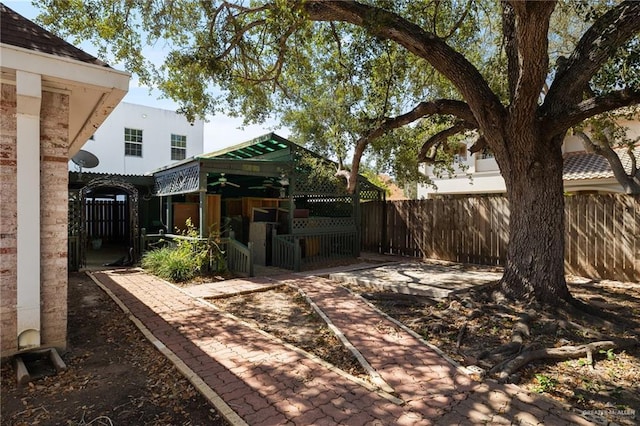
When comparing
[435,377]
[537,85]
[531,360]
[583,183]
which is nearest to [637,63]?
[537,85]

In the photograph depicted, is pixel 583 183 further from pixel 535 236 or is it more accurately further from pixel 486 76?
pixel 535 236

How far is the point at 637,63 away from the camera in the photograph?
6.25 meters

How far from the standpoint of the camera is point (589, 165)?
16.6m

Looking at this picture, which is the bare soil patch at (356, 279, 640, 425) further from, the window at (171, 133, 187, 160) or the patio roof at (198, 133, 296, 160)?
the window at (171, 133, 187, 160)

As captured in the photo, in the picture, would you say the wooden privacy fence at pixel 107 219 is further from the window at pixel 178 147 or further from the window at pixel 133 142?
the window at pixel 178 147

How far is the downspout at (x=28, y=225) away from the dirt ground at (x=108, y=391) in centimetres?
48

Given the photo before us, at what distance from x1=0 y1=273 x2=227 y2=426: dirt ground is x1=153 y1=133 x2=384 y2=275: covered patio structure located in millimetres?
4915

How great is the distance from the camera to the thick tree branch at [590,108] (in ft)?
16.9

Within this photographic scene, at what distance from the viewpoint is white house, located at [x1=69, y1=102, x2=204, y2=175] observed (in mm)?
16609

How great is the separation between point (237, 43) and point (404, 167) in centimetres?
594

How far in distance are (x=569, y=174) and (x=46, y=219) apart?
61.9 feet

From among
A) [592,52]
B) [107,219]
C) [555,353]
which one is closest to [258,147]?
[592,52]

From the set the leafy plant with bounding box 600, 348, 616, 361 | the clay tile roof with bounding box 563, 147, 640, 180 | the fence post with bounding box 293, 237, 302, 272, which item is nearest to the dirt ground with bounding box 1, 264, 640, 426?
the leafy plant with bounding box 600, 348, 616, 361

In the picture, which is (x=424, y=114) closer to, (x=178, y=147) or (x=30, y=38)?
(x=30, y=38)
